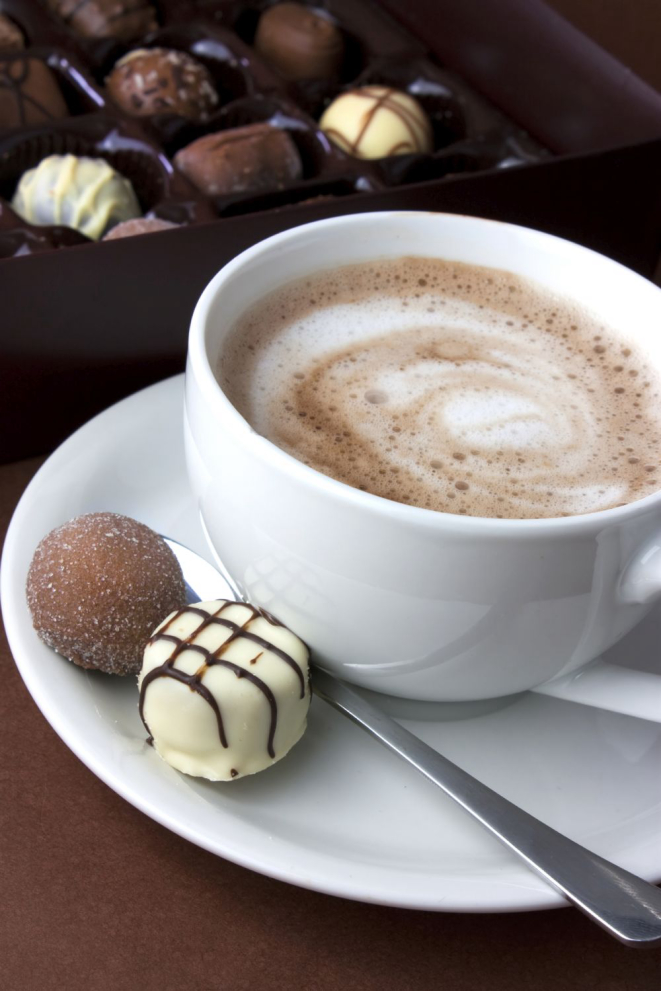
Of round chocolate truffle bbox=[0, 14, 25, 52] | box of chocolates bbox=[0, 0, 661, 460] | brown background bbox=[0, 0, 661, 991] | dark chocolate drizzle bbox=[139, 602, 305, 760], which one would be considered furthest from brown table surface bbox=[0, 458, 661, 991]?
round chocolate truffle bbox=[0, 14, 25, 52]

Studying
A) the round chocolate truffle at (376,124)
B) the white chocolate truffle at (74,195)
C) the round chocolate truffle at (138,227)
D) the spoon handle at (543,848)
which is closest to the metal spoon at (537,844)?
the spoon handle at (543,848)

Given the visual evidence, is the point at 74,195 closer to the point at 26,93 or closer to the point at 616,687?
the point at 26,93

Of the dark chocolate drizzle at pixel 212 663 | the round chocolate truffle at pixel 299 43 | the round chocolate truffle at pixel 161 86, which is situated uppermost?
the round chocolate truffle at pixel 299 43

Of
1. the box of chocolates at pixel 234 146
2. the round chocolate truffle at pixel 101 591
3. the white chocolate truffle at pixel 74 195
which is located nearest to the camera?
the round chocolate truffle at pixel 101 591

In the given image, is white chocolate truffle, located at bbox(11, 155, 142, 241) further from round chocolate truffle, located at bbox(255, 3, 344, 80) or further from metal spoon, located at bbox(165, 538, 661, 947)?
metal spoon, located at bbox(165, 538, 661, 947)

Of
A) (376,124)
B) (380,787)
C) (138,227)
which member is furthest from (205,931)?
(376,124)

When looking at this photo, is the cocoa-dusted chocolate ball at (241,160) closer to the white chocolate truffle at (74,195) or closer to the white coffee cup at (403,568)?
the white chocolate truffle at (74,195)

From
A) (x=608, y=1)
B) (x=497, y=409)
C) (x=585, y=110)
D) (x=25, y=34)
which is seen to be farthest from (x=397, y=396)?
(x=608, y=1)
